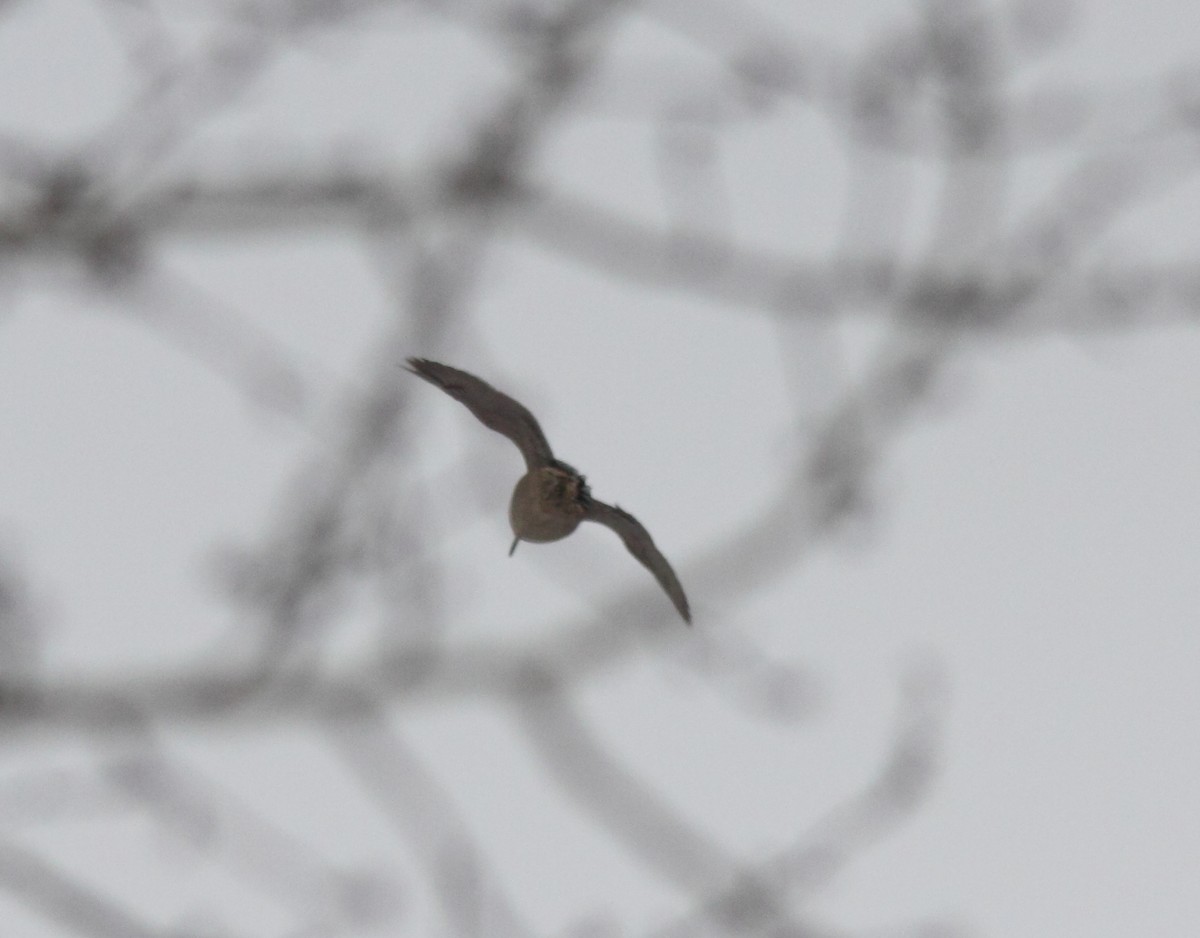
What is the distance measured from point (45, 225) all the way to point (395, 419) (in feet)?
2.11

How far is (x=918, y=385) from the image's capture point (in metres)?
2.31

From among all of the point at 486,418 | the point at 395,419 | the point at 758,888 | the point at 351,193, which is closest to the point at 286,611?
the point at 395,419

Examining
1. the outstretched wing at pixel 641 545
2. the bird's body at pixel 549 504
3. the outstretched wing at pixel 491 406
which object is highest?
the outstretched wing at pixel 491 406

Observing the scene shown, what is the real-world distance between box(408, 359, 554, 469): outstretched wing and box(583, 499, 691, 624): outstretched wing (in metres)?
0.04

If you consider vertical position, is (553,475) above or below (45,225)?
below

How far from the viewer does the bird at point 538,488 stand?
61cm

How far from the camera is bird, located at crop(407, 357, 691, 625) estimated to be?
61cm

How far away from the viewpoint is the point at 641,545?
1.98ft

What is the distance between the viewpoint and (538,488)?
636mm

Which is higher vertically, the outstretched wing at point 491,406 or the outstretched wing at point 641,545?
the outstretched wing at point 491,406

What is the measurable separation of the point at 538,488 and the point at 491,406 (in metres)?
0.05

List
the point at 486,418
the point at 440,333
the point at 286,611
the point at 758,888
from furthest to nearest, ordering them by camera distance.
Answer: the point at 286,611, the point at 758,888, the point at 440,333, the point at 486,418

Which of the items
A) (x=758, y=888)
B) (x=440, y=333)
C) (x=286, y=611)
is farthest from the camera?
(x=286, y=611)

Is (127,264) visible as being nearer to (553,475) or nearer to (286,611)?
(286,611)
